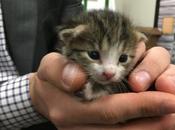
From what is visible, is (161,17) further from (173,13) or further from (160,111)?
(160,111)

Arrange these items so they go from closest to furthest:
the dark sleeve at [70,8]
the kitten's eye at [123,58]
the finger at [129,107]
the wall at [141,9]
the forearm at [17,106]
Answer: the finger at [129,107] → the kitten's eye at [123,58] → the forearm at [17,106] → the dark sleeve at [70,8] → the wall at [141,9]

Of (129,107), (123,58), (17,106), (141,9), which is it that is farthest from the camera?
(141,9)

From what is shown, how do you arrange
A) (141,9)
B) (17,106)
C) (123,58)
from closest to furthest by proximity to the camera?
1. (123,58)
2. (17,106)
3. (141,9)

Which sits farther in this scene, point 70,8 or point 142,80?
point 70,8

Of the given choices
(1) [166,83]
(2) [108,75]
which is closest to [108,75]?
(2) [108,75]

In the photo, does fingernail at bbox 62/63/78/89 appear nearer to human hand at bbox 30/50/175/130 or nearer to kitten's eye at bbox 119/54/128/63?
human hand at bbox 30/50/175/130

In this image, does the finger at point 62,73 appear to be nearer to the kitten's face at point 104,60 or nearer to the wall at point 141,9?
the kitten's face at point 104,60

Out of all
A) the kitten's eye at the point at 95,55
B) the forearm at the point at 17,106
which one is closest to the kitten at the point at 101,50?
the kitten's eye at the point at 95,55

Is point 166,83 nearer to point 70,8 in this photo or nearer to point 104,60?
point 104,60
